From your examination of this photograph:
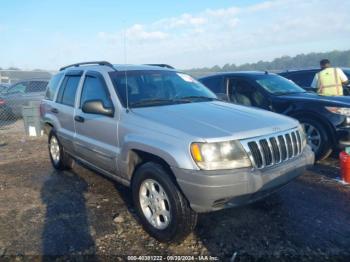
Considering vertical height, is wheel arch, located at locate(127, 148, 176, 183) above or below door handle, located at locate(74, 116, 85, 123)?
below

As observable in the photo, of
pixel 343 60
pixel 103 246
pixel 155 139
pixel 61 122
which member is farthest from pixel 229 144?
pixel 343 60

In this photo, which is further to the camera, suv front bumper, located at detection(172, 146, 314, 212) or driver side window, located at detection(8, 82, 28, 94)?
driver side window, located at detection(8, 82, 28, 94)

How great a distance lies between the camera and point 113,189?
507 centimetres

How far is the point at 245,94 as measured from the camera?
22.6ft

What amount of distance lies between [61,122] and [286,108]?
4068 mm

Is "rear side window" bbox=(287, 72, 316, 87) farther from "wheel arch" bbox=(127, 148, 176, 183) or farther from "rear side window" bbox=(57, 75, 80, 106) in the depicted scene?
"wheel arch" bbox=(127, 148, 176, 183)

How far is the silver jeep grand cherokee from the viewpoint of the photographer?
9.92 ft

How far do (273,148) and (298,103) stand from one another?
3.17m

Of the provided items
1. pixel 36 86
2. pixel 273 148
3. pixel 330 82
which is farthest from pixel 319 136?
pixel 36 86

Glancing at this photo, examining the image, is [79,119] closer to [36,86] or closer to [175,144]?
[175,144]

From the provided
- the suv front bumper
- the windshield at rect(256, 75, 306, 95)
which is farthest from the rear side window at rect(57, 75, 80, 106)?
the windshield at rect(256, 75, 306, 95)

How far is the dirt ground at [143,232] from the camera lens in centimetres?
328

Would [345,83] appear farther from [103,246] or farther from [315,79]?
[103,246]

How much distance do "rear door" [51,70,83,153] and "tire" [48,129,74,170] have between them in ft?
1.29
